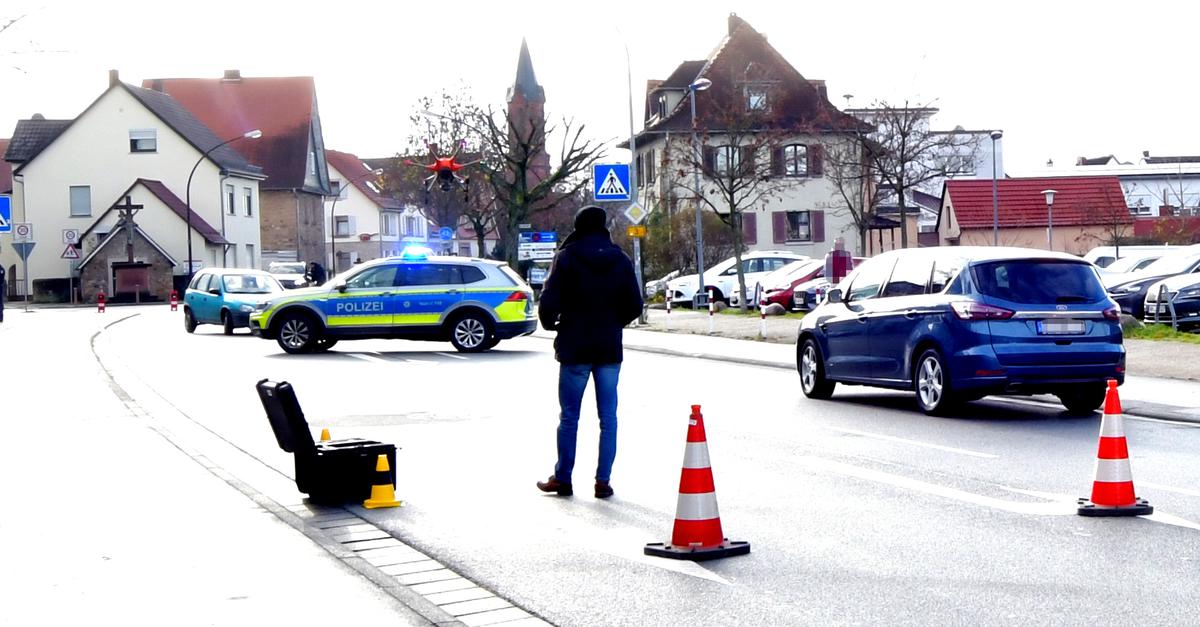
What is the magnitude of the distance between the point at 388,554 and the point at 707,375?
13.5 m

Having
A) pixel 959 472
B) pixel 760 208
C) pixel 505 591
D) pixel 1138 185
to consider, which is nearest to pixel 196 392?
pixel 959 472

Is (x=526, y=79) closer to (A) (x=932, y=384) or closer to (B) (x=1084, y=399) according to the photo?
(B) (x=1084, y=399)

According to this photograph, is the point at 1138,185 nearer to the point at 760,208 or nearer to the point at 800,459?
the point at 760,208

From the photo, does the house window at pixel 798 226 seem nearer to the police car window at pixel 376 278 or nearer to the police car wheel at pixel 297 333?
the police car window at pixel 376 278

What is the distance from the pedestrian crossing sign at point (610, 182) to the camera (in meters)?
33.6

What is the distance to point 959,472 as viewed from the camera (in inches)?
441

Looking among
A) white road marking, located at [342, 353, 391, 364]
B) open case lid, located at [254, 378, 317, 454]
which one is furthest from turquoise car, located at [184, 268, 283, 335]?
open case lid, located at [254, 378, 317, 454]

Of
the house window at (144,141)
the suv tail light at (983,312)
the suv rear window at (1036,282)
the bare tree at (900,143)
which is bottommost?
the suv tail light at (983,312)

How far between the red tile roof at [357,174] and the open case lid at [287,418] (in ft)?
361

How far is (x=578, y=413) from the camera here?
408 inches

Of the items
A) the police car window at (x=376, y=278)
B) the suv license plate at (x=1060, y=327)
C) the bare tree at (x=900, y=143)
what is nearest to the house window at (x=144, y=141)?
the bare tree at (x=900, y=143)

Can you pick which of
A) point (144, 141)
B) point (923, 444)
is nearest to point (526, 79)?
point (144, 141)

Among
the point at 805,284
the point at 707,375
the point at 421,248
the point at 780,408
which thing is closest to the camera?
the point at 780,408

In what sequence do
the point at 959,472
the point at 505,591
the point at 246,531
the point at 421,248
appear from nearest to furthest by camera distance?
the point at 505,591 → the point at 246,531 → the point at 959,472 → the point at 421,248
